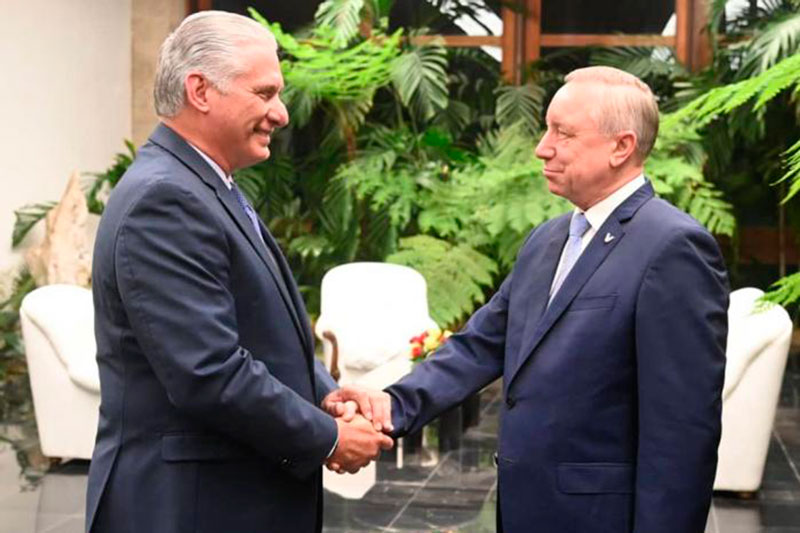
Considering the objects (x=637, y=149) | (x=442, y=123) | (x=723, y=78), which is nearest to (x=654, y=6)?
(x=723, y=78)

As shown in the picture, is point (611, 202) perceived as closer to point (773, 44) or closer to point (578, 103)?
point (578, 103)

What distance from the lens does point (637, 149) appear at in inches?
120

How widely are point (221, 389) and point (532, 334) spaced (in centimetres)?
74

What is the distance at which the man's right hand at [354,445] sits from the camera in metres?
3.13

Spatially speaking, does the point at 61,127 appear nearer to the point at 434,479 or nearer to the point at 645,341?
the point at 434,479

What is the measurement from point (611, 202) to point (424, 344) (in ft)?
14.0

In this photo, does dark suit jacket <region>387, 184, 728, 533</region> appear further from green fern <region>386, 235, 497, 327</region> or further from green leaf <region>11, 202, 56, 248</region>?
green leaf <region>11, 202, 56, 248</region>

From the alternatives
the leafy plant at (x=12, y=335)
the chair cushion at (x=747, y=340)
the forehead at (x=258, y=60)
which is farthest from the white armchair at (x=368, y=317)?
the forehead at (x=258, y=60)

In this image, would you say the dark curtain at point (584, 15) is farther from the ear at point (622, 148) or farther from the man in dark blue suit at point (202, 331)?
the man in dark blue suit at point (202, 331)

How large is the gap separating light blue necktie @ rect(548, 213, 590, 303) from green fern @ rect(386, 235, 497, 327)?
6273mm

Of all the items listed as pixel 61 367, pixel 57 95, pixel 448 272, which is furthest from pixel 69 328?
pixel 57 95

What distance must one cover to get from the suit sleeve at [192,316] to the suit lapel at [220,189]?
10cm

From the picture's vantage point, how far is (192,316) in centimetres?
269

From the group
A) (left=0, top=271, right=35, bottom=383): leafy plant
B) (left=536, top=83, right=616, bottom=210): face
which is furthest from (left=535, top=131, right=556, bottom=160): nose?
(left=0, top=271, right=35, bottom=383): leafy plant
